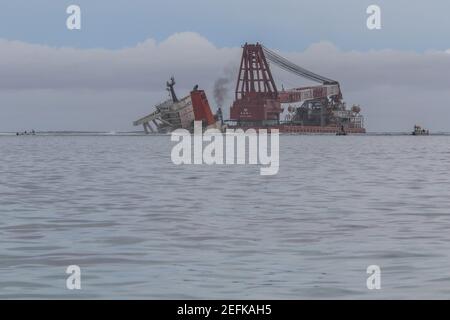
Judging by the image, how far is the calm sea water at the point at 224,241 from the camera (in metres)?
12.2

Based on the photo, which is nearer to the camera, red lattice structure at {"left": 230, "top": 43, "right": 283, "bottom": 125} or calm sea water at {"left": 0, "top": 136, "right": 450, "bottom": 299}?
calm sea water at {"left": 0, "top": 136, "right": 450, "bottom": 299}

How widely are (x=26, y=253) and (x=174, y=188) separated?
16293mm

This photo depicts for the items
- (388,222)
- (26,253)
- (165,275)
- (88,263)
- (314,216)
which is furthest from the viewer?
(314,216)

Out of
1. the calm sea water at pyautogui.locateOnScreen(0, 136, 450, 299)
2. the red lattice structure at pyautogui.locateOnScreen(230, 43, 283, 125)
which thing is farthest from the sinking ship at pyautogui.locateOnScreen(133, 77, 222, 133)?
the calm sea water at pyautogui.locateOnScreen(0, 136, 450, 299)

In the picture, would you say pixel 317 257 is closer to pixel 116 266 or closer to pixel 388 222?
pixel 116 266

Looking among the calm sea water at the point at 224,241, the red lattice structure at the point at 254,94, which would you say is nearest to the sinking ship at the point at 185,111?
the red lattice structure at the point at 254,94

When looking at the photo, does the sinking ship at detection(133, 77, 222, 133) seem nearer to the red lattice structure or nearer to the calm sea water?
the red lattice structure

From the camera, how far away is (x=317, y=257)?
14.7m

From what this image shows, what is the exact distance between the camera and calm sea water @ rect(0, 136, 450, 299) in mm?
12250

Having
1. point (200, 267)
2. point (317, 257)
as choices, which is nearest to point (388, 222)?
point (317, 257)

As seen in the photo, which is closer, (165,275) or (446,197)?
(165,275)

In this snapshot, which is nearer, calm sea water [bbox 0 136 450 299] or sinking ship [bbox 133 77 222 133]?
calm sea water [bbox 0 136 450 299]

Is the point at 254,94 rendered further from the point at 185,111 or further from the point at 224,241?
the point at 224,241

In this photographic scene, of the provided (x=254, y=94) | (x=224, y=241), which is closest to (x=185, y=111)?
(x=254, y=94)
